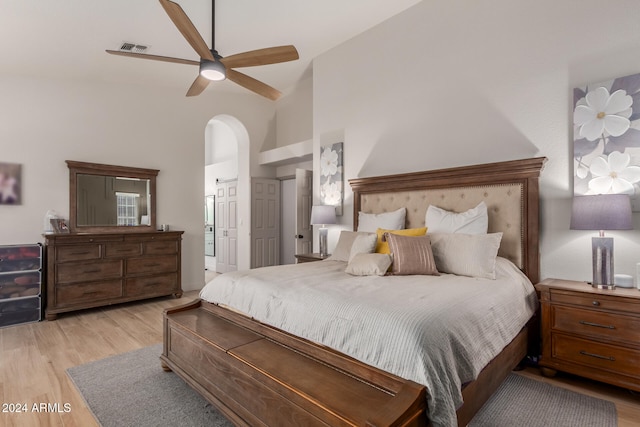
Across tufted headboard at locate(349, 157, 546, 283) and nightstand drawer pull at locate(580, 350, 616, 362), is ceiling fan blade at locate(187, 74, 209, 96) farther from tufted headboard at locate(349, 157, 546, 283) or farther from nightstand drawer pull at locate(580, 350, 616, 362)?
nightstand drawer pull at locate(580, 350, 616, 362)

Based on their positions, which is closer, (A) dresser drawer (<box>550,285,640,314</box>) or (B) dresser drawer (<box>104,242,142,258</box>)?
(A) dresser drawer (<box>550,285,640,314</box>)

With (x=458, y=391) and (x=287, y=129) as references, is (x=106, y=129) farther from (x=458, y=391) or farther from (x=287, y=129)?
(x=458, y=391)

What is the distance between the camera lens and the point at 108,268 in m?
4.29

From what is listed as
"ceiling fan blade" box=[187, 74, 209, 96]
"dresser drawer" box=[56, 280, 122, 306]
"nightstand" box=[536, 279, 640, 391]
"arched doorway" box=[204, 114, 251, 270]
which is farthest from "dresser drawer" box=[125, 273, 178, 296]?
"nightstand" box=[536, 279, 640, 391]

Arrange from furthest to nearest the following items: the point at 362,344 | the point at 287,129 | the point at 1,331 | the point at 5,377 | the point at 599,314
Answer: the point at 287,129, the point at 1,331, the point at 5,377, the point at 599,314, the point at 362,344

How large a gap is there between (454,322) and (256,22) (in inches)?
142

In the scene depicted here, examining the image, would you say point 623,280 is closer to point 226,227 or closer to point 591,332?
point 591,332

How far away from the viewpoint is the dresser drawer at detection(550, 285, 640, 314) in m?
2.09

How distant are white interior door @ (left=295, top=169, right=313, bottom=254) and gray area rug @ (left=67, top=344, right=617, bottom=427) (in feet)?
10.3

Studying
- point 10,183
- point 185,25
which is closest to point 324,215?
point 185,25

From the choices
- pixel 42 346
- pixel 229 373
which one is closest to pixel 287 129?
pixel 42 346

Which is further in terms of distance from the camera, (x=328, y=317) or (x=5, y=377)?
(x=5, y=377)

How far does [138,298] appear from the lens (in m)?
4.54

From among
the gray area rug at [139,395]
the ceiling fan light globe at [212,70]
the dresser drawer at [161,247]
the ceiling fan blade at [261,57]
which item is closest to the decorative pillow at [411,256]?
the gray area rug at [139,395]
